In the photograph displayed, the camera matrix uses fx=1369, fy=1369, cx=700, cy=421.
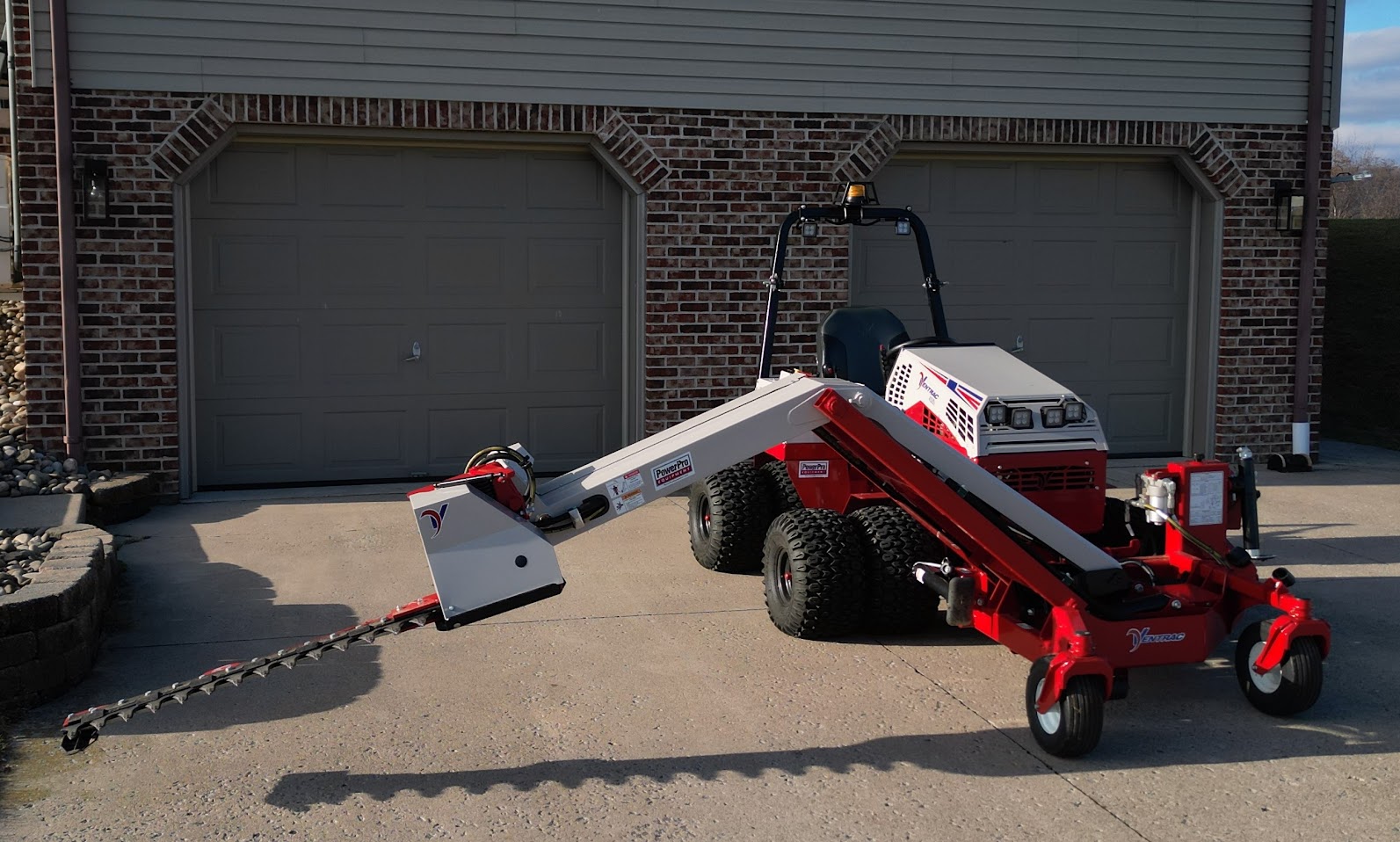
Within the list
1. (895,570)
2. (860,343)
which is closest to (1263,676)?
(895,570)

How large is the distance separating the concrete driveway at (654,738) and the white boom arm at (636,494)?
2.08 ft

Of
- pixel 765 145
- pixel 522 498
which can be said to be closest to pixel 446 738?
pixel 522 498

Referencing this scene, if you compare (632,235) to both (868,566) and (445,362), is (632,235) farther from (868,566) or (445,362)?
(868,566)

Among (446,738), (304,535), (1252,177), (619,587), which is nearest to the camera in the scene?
(446,738)

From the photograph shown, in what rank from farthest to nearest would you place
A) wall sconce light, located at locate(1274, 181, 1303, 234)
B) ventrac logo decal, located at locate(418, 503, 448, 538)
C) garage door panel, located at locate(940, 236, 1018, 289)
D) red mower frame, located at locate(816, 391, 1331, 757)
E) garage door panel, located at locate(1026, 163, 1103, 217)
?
wall sconce light, located at locate(1274, 181, 1303, 234) → garage door panel, located at locate(1026, 163, 1103, 217) → garage door panel, located at locate(940, 236, 1018, 289) → red mower frame, located at locate(816, 391, 1331, 757) → ventrac logo decal, located at locate(418, 503, 448, 538)

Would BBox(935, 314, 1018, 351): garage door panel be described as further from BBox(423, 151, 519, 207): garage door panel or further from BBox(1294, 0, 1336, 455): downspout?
BBox(423, 151, 519, 207): garage door panel

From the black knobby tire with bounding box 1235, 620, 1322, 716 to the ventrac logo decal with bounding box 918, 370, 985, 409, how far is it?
1.41 meters

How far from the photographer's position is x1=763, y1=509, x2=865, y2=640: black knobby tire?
18.7 ft

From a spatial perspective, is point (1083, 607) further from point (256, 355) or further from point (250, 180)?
point (250, 180)

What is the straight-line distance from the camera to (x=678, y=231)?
965 cm

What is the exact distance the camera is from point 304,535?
7.97 metres

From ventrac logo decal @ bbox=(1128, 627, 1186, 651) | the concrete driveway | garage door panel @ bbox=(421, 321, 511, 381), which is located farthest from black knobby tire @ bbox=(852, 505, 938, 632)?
garage door panel @ bbox=(421, 321, 511, 381)

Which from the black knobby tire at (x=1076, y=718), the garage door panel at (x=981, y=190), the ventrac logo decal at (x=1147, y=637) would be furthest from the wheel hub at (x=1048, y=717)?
the garage door panel at (x=981, y=190)

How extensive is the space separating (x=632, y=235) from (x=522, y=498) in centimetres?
556
